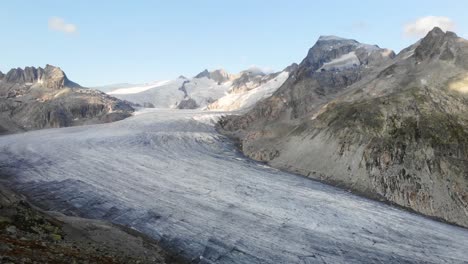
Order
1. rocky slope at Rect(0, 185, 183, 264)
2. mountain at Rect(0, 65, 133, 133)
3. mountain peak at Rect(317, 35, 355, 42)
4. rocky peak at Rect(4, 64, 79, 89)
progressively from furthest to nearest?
mountain peak at Rect(317, 35, 355, 42) < rocky peak at Rect(4, 64, 79, 89) < mountain at Rect(0, 65, 133, 133) < rocky slope at Rect(0, 185, 183, 264)

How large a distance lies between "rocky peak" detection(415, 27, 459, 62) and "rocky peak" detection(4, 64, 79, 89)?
92.3 metres

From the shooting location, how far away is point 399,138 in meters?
42.2

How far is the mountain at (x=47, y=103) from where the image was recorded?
92.4 metres

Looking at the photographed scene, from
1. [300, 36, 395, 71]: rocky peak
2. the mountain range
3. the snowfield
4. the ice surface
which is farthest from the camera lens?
[300, 36, 395, 71]: rocky peak

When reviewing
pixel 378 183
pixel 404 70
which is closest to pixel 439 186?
pixel 378 183

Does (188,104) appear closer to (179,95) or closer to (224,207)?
(179,95)

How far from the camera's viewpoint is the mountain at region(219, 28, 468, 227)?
36312 mm

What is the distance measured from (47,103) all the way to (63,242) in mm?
87815

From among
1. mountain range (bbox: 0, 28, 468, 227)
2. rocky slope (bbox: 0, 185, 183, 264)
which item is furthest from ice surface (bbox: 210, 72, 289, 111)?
rocky slope (bbox: 0, 185, 183, 264)

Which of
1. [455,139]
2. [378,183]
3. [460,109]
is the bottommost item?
[378,183]

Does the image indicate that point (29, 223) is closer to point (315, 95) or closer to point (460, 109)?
point (460, 109)

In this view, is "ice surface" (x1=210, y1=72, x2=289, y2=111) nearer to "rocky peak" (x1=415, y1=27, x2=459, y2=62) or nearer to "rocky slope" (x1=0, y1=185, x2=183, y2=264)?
"rocky peak" (x1=415, y1=27, x2=459, y2=62)

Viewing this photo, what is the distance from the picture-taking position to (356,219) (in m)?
31.1

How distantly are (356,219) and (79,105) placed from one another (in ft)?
282
